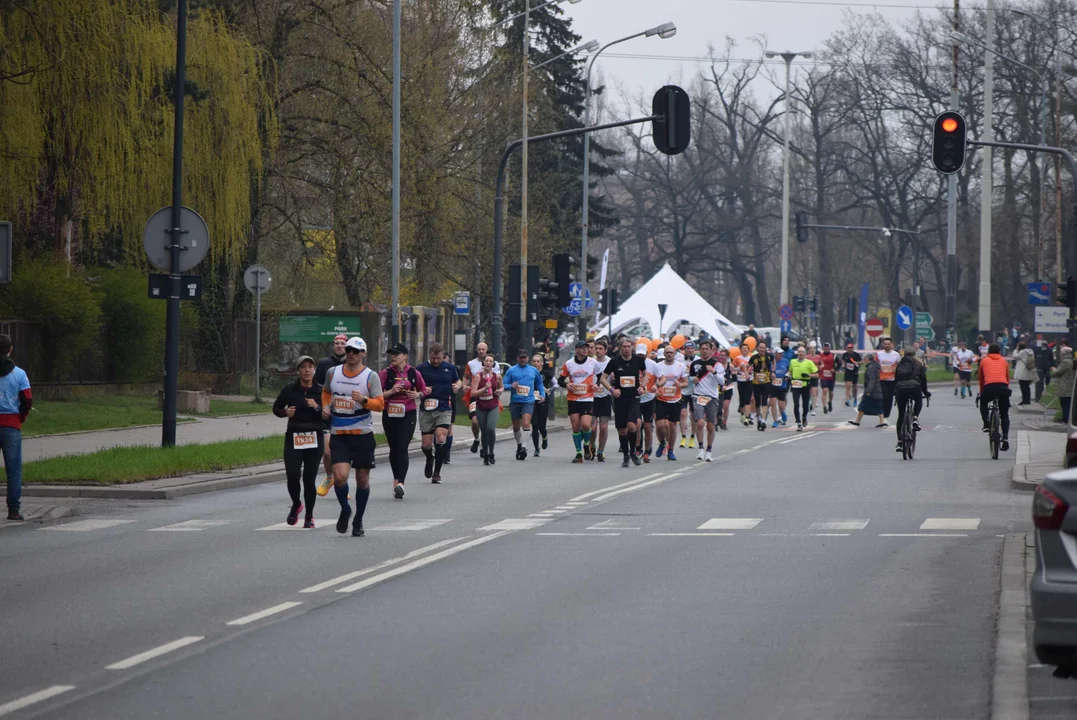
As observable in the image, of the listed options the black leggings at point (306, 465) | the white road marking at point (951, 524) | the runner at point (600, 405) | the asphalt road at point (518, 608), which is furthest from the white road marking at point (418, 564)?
the runner at point (600, 405)

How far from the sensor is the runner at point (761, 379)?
36469 millimetres

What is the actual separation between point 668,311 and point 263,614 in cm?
5352

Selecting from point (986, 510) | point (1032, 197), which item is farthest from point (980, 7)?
point (986, 510)

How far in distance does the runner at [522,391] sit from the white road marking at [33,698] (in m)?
18.1

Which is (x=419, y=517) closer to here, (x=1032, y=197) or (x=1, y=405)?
(x=1, y=405)

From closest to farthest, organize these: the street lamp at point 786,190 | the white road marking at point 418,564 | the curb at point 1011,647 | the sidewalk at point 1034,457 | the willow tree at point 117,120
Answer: the curb at point 1011,647 → the white road marking at point 418,564 → the sidewalk at point 1034,457 → the willow tree at point 117,120 → the street lamp at point 786,190

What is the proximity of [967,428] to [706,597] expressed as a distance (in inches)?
1041

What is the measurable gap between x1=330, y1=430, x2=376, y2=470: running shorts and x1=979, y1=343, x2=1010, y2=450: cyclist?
45.0 feet

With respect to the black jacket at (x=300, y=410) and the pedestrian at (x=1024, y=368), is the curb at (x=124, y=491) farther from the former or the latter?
the pedestrian at (x=1024, y=368)

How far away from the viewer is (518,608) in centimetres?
1061

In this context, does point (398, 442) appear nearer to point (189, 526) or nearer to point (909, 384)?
point (189, 526)

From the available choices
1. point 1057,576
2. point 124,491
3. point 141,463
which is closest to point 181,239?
point 141,463

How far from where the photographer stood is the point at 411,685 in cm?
804

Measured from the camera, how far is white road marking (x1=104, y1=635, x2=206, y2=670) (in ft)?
28.2
